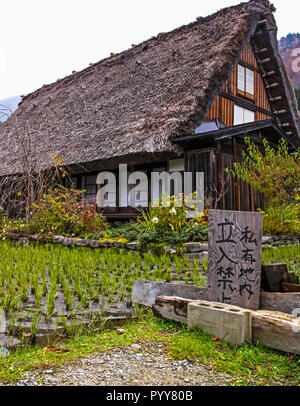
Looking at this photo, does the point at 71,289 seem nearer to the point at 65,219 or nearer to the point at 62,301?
the point at 62,301

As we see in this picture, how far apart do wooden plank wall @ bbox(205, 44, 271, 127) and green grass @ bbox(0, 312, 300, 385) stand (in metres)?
8.17

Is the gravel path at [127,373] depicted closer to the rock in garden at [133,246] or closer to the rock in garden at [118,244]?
the rock in garden at [133,246]

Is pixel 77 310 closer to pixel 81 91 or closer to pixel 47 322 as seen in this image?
pixel 47 322

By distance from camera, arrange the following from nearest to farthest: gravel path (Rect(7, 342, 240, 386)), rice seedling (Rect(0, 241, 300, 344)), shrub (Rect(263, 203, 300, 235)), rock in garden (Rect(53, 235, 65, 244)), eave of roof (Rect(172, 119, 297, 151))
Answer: gravel path (Rect(7, 342, 240, 386)), rice seedling (Rect(0, 241, 300, 344)), rock in garden (Rect(53, 235, 65, 244)), eave of roof (Rect(172, 119, 297, 151)), shrub (Rect(263, 203, 300, 235))

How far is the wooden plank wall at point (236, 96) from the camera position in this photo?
33.4ft

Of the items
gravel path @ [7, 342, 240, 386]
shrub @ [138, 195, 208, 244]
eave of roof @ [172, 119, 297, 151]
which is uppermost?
eave of roof @ [172, 119, 297, 151]

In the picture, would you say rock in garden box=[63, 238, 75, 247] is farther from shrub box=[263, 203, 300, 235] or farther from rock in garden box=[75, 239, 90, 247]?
shrub box=[263, 203, 300, 235]

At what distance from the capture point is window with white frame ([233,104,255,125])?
35.8 feet

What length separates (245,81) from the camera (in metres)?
11.3

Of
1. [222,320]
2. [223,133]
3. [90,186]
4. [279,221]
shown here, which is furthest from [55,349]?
[90,186]

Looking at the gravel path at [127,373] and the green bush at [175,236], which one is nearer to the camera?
the gravel path at [127,373]

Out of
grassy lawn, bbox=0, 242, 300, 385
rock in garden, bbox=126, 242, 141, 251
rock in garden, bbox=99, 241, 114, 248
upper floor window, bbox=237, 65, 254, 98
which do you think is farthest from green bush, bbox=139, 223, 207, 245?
upper floor window, bbox=237, 65, 254, 98

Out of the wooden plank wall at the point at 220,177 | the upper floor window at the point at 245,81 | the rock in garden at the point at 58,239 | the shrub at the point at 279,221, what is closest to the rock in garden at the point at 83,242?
the rock in garden at the point at 58,239

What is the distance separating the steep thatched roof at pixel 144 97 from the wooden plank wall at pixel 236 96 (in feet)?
3.17
